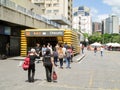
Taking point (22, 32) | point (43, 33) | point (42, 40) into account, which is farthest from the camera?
point (42, 40)

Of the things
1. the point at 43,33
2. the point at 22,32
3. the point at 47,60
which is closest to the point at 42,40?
the point at 43,33

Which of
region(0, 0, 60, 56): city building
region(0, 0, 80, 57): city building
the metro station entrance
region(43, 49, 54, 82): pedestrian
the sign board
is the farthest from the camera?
the metro station entrance

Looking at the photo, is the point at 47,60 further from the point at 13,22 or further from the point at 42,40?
the point at 42,40

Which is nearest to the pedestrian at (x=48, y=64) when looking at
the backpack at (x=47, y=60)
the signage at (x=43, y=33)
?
the backpack at (x=47, y=60)

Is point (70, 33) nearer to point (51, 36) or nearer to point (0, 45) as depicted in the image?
point (51, 36)

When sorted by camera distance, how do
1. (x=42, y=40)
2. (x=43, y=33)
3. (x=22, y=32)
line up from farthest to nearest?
(x=42, y=40)
(x=22, y=32)
(x=43, y=33)

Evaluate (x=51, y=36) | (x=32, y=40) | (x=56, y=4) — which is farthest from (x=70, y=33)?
(x=56, y=4)

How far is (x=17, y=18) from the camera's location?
34.1 meters

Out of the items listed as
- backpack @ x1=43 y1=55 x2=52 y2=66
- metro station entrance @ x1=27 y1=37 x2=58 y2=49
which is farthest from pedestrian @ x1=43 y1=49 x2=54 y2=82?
metro station entrance @ x1=27 y1=37 x2=58 y2=49

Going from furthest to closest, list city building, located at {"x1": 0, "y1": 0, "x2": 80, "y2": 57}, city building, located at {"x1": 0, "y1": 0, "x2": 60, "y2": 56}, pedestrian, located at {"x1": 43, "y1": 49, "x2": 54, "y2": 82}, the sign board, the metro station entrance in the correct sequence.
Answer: the metro station entrance
the sign board
city building, located at {"x1": 0, "y1": 0, "x2": 80, "y2": 57}
city building, located at {"x1": 0, "y1": 0, "x2": 60, "y2": 56}
pedestrian, located at {"x1": 43, "y1": 49, "x2": 54, "y2": 82}

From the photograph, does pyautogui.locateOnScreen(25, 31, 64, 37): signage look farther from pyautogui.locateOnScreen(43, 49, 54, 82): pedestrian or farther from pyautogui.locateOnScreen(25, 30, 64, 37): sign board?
pyautogui.locateOnScreen(43, 49, 54, 82): pedestrian

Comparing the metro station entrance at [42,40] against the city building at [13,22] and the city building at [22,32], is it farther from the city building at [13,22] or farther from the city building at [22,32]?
the city building at [13,22]

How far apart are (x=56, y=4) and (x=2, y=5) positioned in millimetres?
78797

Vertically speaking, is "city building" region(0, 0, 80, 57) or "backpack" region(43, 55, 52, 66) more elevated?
"city building" region(0, 0, 80, 57)
